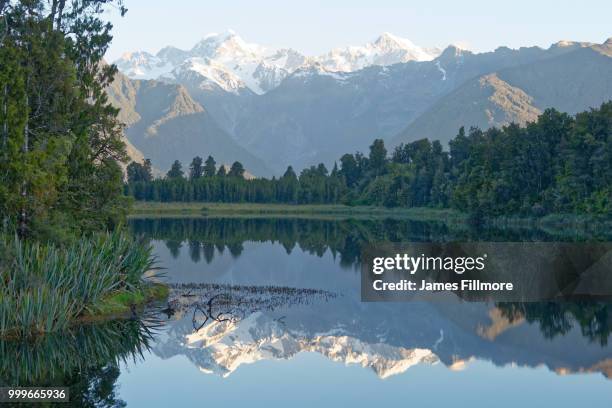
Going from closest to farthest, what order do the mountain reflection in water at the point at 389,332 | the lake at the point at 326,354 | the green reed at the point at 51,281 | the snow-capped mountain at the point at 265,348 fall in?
the lake at the point at 326,354, the green reed at the point at 51,281, the snow-capped mountain at the point at 265,348, the mountain reflection in water at the point at 389,332

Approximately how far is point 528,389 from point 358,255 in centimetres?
5044

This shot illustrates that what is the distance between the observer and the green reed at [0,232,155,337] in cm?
3073

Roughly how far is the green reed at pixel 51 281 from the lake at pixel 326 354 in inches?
39.5

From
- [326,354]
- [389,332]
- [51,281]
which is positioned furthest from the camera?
[389,332]

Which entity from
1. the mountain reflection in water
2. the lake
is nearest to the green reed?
the lake

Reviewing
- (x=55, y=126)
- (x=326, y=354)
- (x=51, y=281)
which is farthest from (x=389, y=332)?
(x=55, y=126)

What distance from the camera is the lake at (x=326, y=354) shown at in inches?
1032

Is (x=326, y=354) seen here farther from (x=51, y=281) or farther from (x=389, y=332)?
(x=51, y=281)

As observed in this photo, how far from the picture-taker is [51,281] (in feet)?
107

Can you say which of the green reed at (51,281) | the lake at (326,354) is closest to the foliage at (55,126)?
the green reed at (51,281)

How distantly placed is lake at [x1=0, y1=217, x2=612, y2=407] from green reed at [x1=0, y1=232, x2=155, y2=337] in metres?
1.00

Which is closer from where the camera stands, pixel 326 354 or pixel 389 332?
pixel 326 354

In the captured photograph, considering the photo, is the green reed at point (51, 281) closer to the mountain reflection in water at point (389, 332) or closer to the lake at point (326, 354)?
the lake at point (326, 354)

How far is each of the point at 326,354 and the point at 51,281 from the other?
11801mm
